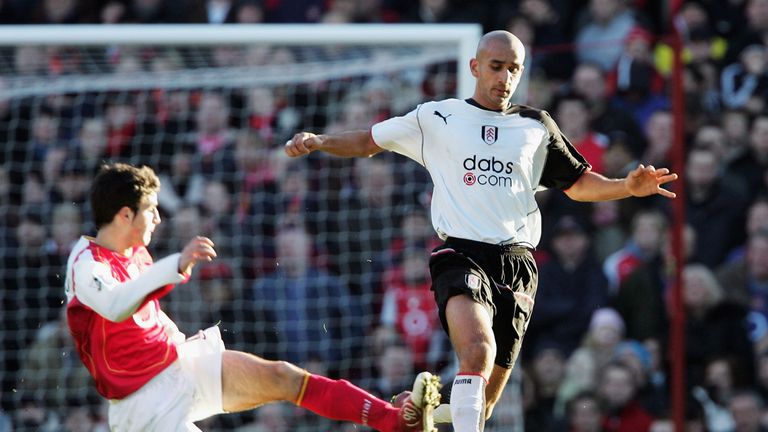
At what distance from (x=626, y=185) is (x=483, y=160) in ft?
2.24

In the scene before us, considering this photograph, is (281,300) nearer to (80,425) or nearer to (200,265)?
(200,265)

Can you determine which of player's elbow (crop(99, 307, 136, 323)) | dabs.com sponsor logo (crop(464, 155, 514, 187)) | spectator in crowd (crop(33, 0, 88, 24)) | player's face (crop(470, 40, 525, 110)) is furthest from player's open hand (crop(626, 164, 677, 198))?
spectator in crowd (crop(33, 0, 88, 24))

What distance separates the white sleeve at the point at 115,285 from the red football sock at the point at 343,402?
1039 millimetres

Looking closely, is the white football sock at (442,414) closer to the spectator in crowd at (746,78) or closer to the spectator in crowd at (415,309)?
the spectator in crowd at (415,309)

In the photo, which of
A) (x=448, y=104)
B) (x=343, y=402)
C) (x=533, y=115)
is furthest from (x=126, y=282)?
(x=533, y=115)

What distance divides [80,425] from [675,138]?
15.5 ft

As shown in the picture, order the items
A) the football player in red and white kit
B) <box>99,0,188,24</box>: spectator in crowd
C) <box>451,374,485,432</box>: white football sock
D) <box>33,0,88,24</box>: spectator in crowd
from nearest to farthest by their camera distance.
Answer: <box>451,374,485,432</box>: white football sock < the football player in red and white kit < <box>99,0,188,24</box>: spectator in crowd < <box>33,0,88,24</box>: spectator in crowd

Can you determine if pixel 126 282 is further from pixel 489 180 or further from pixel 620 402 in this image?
pixel 620 402

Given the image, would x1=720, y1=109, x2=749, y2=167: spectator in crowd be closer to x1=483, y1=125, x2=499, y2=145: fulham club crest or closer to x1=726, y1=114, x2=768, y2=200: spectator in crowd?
x1=726, y1=114, x2=768, y2=200: spectator in crowd

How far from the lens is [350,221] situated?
10.4 meters

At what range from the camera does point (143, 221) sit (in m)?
6.29

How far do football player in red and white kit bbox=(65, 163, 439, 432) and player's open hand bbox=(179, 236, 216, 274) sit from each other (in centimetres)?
42

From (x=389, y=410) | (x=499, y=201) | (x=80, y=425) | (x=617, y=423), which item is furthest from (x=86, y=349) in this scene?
(x=617, y=423)

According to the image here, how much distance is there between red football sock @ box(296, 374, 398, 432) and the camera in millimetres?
6375
